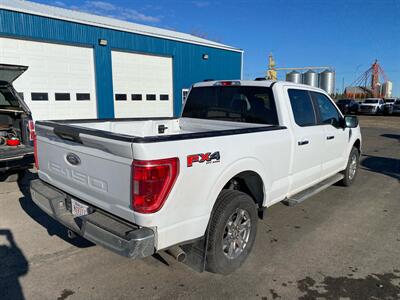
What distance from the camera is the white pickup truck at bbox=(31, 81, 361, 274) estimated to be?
7.95 feet

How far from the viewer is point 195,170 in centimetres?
260

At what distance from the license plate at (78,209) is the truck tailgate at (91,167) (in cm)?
6

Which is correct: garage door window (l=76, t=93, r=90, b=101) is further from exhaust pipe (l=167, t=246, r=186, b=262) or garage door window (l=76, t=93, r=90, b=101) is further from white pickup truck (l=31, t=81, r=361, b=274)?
exhaust pipe (l=167, t=246, r=186, b=262)

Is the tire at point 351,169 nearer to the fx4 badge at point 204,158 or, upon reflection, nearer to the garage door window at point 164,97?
the fx4 badge at point 204,158

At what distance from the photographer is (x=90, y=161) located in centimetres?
278

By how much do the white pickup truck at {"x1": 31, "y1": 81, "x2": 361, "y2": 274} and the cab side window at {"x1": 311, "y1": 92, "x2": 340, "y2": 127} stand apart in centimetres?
4

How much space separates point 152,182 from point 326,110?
3.73m

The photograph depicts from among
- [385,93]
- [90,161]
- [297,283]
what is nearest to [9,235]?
[90,161]

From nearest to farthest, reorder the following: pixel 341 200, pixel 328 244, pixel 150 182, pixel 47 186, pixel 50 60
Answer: pixel 150 182 < pixel 47 186 < pixel 328 244 < pixel 341 200 < pixel 50 60

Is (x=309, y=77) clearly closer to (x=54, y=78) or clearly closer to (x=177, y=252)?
(x=54, y=78)

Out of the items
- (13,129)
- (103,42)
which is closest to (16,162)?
(13,129)

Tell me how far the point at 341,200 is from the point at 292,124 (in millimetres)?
2410

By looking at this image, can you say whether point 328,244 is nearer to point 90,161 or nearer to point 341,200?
point 341,200

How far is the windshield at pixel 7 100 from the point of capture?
21.9 ft
